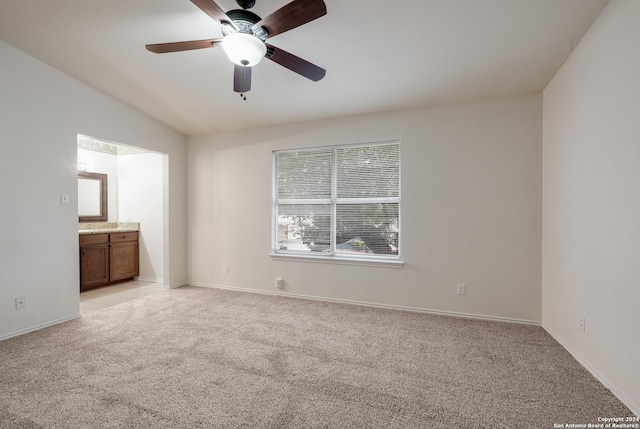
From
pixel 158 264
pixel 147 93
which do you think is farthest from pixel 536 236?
pixel 158 264

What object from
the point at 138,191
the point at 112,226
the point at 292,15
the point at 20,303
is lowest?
the point at 20,303

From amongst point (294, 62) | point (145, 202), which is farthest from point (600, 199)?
point (145, 202)

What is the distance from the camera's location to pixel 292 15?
5.67 feet

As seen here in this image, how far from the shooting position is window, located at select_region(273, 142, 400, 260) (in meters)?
3.73

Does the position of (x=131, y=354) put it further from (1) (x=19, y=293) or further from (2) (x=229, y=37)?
(2) (x=229, y=37)

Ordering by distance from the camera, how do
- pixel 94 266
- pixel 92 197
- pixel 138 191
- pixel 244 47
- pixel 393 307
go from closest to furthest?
pixel 244 47 < pixel 393 307 < pixel 94 266 < pixel 92 197 < pixel 138 191

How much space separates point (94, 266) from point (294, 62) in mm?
4483

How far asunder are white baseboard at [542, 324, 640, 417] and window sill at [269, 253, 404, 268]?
5.19 feet

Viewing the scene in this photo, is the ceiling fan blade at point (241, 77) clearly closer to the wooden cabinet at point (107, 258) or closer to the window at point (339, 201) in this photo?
the window at point (339, 201)

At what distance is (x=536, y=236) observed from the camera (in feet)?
10.2

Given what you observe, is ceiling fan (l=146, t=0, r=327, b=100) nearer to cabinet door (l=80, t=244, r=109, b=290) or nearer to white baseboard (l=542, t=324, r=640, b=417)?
white baseboard (l=542, t=324, r=640, b=417)

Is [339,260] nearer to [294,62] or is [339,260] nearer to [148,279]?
[294,62]

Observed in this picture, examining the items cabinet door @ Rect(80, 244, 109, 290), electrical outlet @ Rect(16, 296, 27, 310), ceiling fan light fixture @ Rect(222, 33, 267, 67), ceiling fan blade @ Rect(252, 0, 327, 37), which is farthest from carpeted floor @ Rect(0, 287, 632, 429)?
ceiling fan blade @ Rect(252, 0, 327, 37)

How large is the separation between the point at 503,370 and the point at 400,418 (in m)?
1.04
